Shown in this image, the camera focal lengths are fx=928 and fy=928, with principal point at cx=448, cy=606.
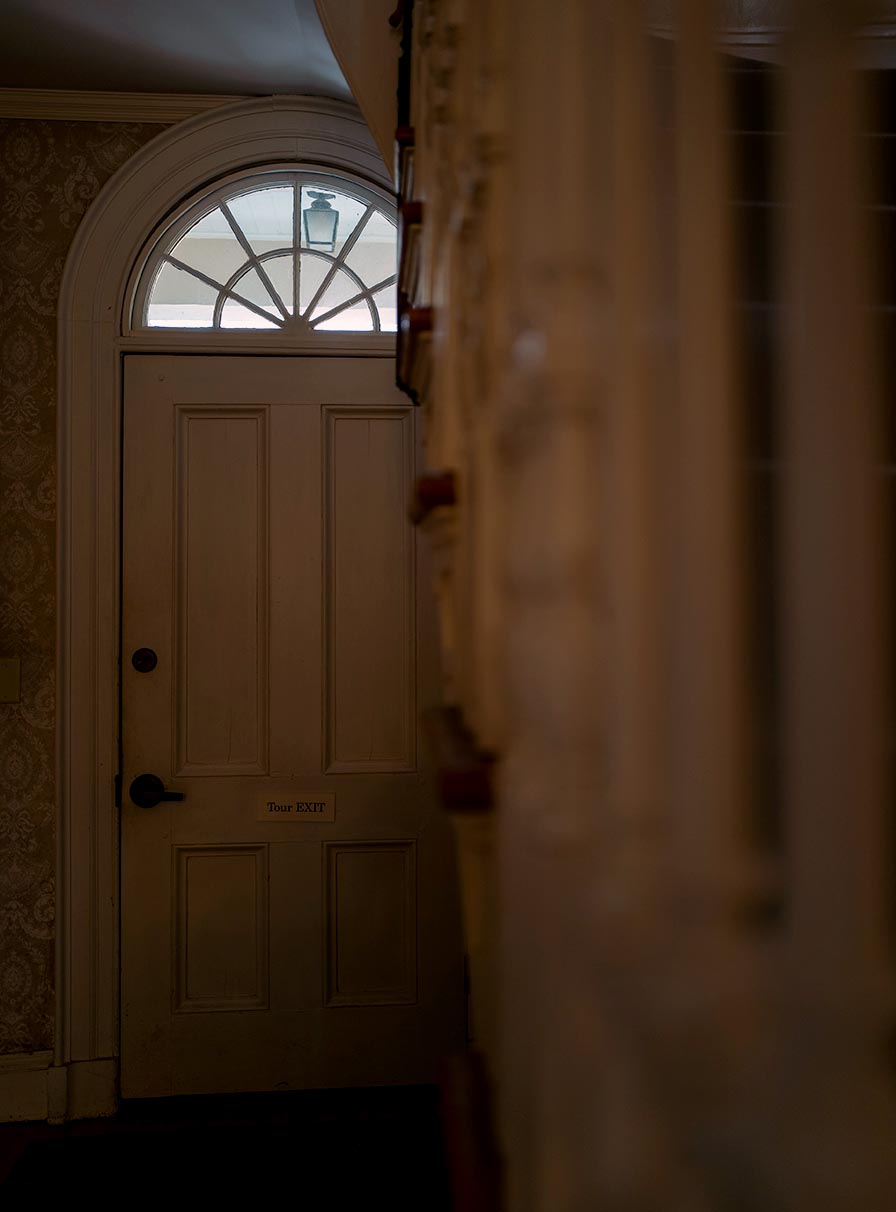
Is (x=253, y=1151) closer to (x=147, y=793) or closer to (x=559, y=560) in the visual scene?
(x=147, y=793)

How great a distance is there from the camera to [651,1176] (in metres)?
0.46

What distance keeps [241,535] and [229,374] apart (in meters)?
0.46

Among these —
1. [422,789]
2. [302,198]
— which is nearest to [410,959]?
[422,789]

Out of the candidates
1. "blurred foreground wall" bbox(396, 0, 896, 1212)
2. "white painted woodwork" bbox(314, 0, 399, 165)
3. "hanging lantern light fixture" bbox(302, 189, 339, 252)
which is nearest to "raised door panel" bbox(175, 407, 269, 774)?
"hanging lantern light fixture" bbox(302, 189, 339, 252)

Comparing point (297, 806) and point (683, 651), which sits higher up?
point (683, 651)

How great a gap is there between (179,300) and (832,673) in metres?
2.65

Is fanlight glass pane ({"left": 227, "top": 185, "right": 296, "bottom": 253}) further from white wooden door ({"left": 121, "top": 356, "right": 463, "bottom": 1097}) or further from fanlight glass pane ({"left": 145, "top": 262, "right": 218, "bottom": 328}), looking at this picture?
white wooden door ({"left": 121, "top": 356, "right": 463, "bottom": 1097})

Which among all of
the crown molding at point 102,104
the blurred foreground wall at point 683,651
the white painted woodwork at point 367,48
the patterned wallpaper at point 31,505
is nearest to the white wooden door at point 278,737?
the patterned wallpaper at point 31,505

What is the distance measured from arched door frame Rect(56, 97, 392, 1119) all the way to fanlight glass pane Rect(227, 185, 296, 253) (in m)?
0.09

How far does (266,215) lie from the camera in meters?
2.73

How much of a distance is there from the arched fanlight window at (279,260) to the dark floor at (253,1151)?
2.17m

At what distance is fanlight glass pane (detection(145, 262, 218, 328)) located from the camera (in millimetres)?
2688

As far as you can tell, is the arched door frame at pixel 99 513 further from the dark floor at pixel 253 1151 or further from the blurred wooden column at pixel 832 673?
the blurred wooden column at pixel 832 673

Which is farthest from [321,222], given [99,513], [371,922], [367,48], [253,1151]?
[253,1151]
